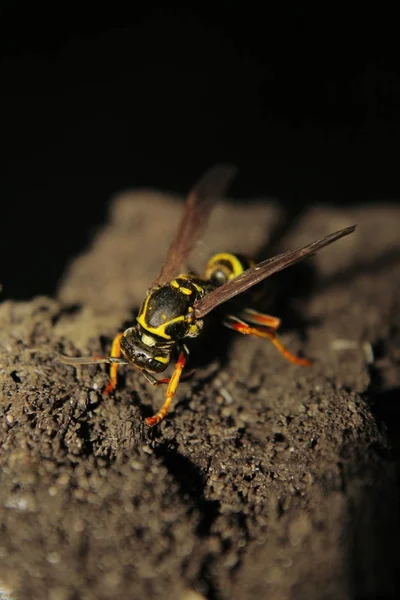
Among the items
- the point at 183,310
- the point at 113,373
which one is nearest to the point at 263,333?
the point at 183,310

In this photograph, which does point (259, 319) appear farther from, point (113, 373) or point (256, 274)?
point (113, 373)

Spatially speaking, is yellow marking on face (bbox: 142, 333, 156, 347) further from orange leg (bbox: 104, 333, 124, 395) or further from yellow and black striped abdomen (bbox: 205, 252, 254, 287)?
yellow and black striped abdomen (bbox: 205, 252, 254, 287)

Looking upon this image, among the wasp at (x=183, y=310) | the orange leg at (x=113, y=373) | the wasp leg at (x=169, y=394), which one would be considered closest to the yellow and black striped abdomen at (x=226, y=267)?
the wasp at (x=183, y=310)

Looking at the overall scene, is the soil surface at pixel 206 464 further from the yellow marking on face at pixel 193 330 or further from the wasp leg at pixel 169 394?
the yellow marking on face at pixel 193 330

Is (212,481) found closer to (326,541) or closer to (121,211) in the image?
(326,541)

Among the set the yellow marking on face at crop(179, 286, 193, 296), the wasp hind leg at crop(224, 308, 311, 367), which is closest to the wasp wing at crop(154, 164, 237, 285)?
the yellow marking on face at crop(179, 286, 193, 296)

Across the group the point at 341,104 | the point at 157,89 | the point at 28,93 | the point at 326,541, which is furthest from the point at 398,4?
the point at 326,541

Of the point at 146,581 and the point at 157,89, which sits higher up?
the point at 157,89

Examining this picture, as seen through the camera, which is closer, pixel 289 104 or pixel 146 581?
pixel 146 581
